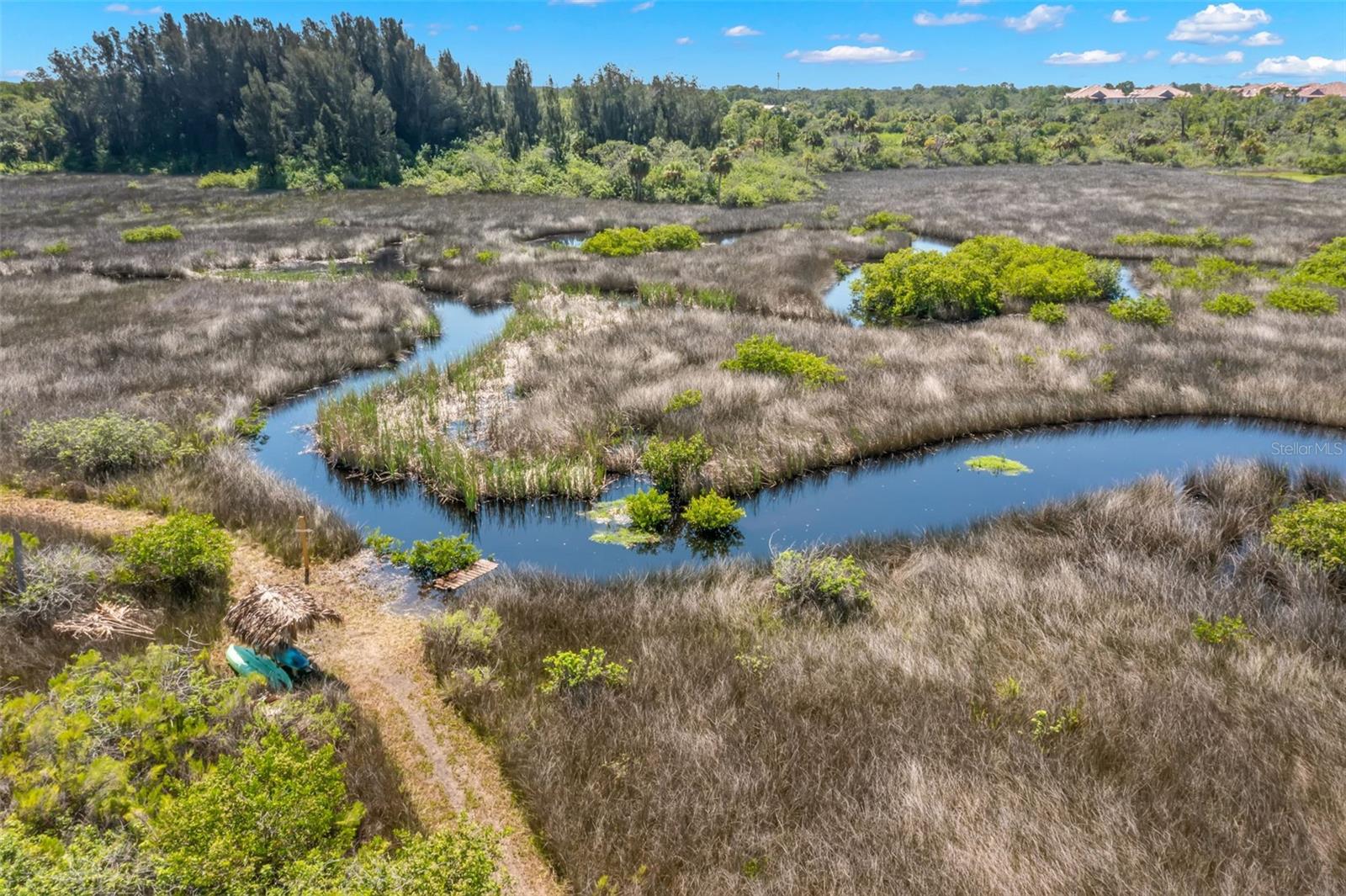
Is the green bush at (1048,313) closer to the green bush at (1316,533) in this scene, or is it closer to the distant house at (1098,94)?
the green bush at (1316,533)

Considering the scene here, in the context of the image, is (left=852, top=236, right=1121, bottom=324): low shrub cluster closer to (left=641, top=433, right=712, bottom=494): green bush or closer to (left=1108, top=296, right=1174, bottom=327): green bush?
(left=1108, top=296, right=1174, bottom=327): green bush

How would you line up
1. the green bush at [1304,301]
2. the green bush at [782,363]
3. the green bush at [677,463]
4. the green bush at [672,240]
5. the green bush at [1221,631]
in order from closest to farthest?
the green bush at [1221,631] → the green bush at [677,463] → the green bush at [782,363] → the green bush at [1304,301] → the green bush at [672,240]

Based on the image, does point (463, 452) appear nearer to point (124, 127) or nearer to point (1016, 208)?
point (1016, 208)

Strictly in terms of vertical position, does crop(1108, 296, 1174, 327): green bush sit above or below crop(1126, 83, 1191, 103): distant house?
below

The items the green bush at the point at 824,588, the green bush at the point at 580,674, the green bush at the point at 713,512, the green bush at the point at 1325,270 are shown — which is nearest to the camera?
the green bush at the point at 580,674

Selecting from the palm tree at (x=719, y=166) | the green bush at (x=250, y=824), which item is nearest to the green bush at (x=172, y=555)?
the green bush at (x=250, y=824)

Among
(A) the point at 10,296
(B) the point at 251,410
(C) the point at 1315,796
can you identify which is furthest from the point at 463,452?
(A) the point at 10,296

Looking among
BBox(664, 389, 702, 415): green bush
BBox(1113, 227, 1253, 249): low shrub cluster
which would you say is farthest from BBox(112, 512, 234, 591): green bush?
BBox(1113, 227, 1253, 249): low shrub cluster

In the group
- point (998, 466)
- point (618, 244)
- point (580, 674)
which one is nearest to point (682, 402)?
point (998, 466)
